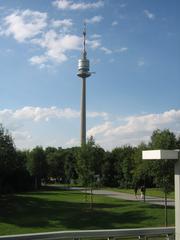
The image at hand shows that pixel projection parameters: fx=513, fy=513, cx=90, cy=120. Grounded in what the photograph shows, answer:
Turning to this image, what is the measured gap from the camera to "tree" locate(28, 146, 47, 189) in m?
80.4

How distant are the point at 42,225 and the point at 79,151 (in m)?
12.9

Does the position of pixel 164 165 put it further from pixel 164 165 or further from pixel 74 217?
pixel 74 217

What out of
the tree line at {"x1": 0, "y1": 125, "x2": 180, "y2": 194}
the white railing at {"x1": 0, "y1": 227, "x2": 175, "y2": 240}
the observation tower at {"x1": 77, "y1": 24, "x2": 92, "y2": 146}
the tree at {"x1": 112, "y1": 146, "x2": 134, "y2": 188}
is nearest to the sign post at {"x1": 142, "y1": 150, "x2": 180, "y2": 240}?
the white railing at {"x1": 0, "y1": 227, "x2": 175, "y2": 240}

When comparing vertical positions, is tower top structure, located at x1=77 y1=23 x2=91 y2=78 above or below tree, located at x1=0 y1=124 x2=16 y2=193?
above

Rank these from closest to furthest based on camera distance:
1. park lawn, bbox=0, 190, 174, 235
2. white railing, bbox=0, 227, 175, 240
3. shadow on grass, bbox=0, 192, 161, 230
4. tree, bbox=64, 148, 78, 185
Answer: white railing, bbox=0, 227, 175, 240
park lawn, bbox=0, 190, 174, 235
shadow on grass, bbox=0, 192, 161, 230
tree, bbox=64, 148, 78, 185

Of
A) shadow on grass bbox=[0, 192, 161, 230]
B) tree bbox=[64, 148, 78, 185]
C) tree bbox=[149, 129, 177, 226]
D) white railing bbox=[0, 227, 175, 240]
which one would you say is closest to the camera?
white railing bbox=[0, 227, 175, 240]

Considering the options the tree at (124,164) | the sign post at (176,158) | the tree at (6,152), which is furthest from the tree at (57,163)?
the sign post at (176,158)

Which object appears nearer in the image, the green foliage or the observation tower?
the green foliage

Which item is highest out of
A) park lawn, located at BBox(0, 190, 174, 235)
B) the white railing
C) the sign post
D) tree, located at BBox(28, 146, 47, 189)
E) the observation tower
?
the observation tower

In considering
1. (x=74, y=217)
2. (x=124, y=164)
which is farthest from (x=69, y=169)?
(x=74, y=217)

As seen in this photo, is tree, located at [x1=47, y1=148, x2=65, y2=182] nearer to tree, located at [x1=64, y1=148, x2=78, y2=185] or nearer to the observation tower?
tree, located at [x1=64, y1=148, x2=78, y2=185]

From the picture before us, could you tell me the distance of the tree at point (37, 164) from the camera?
80438 mm

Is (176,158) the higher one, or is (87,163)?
(87,163)

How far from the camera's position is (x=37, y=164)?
82500mm
